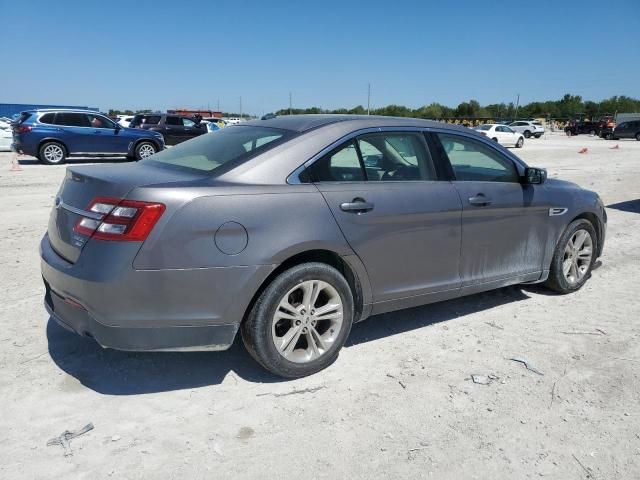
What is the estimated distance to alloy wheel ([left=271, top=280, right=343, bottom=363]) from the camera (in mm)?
3236

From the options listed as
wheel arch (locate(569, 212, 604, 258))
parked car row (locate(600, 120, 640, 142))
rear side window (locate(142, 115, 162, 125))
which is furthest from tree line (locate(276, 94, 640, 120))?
wheel arch (locate(569, 212, 604, 258))

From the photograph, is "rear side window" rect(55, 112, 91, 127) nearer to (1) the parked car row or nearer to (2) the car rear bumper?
(2) the car rear bumper

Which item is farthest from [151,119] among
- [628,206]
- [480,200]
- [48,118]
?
[480,200]

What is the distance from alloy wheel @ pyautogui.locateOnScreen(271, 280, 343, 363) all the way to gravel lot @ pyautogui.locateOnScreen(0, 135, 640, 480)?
0.65ft

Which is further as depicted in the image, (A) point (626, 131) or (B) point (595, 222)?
(A) point (626, 131)

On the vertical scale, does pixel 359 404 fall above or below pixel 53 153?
below

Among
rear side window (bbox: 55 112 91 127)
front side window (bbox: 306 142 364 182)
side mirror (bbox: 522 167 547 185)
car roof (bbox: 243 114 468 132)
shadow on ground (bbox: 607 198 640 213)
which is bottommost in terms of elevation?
shadow on ground (bbox: 607 198 640 213)

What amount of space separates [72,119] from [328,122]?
15368 millimetres

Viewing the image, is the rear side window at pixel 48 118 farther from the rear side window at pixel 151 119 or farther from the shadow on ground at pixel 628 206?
the shadow on ground at pixel 628 206

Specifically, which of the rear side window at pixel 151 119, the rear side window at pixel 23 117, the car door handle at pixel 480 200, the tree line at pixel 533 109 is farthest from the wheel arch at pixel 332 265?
the tree line at pixel 533 109

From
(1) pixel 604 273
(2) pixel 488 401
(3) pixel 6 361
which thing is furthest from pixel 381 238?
(1) pixel 604 273

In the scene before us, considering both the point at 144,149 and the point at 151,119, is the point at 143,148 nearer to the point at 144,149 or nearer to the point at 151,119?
the point at 144,149

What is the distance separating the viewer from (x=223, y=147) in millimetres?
3621

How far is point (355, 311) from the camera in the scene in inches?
143
